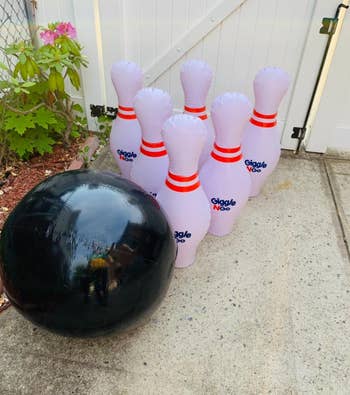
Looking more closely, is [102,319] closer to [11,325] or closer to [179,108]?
[11,325]

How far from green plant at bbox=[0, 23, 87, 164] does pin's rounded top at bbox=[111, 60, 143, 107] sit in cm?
34

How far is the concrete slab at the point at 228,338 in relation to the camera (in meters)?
1.14

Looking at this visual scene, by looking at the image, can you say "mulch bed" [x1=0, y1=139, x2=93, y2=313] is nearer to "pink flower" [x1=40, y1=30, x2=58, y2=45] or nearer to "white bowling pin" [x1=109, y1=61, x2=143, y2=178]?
"white bowling pin" [x1=109, y1=61, x2=143, y2=178]

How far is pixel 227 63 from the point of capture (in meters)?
2.07

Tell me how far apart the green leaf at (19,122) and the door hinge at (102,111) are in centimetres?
52

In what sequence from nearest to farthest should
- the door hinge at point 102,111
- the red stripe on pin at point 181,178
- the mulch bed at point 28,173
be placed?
the red stripe on pin at point 181,178 → the mulch bed at point 28,173 → the door hinge at point 102,111

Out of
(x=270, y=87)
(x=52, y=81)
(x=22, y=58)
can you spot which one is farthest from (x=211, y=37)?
(x=22, y=58)

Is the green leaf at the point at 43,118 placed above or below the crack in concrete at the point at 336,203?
above

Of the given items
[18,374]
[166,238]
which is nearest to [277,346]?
[166,238]

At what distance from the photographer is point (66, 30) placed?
1.91 meters

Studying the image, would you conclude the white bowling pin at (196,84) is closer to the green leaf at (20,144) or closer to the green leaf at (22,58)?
the green leaf at (22,58)

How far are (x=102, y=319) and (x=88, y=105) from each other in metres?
1.62

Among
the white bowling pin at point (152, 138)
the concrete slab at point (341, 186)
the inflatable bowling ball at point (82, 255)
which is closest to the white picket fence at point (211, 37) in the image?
the concrete slab at point (341, 186)

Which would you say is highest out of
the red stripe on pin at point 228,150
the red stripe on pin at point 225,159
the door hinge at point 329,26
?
the door hinge at point 329,26
